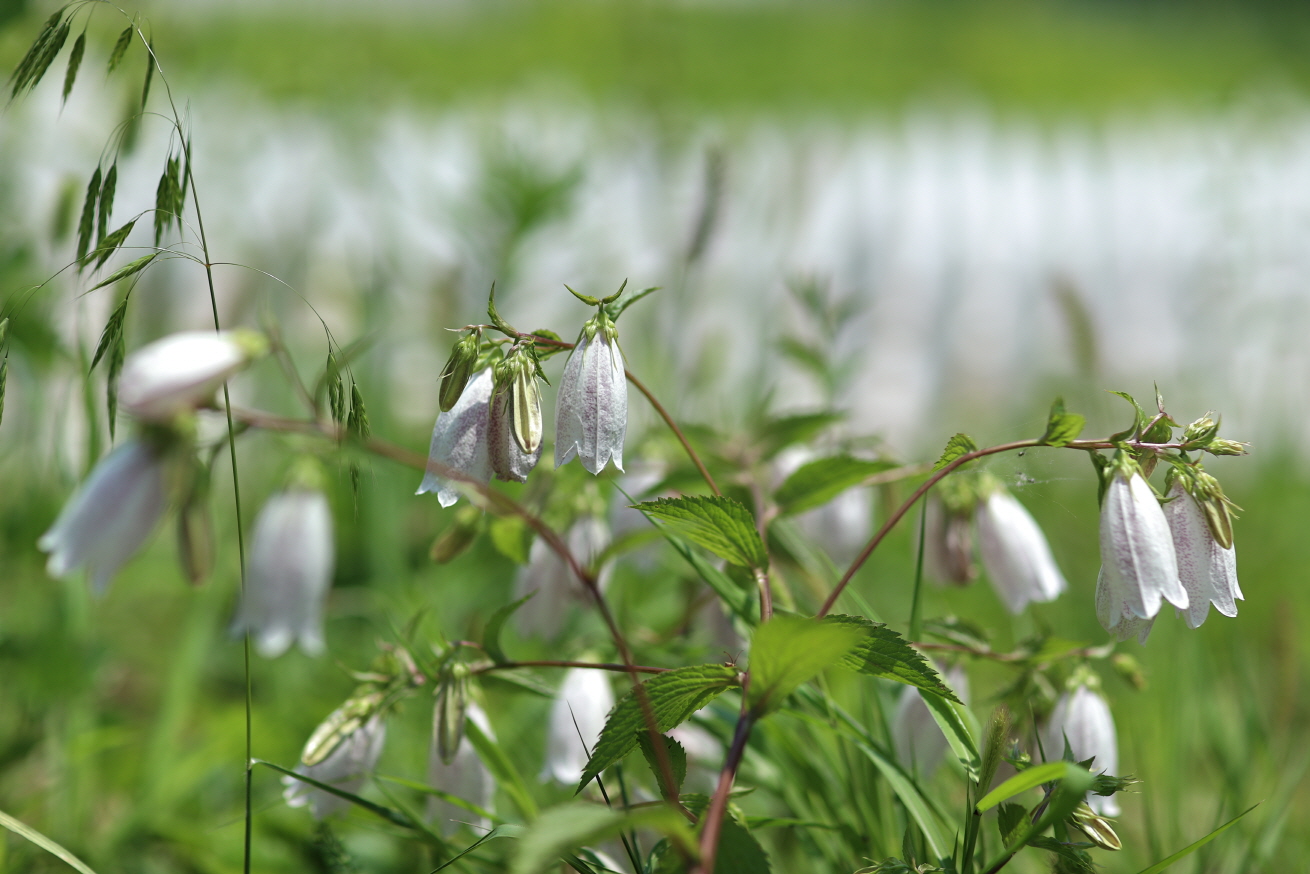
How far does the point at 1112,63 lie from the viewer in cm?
868

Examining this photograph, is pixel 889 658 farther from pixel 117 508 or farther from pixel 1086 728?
pixel 117 508

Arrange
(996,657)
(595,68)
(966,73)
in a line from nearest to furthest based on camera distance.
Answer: (996,657) → (595,68) → (966,73)

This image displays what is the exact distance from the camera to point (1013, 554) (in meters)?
1.23

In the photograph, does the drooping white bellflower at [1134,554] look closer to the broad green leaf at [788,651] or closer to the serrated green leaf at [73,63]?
the broad green leaf at [788,651]

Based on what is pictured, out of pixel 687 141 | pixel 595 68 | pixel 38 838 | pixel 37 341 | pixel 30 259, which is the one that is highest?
pixel 595 68

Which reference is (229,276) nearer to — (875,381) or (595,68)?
(875,381)

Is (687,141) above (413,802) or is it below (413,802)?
above

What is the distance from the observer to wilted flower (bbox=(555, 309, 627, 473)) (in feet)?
3.05

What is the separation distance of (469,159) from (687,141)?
0.96 metres

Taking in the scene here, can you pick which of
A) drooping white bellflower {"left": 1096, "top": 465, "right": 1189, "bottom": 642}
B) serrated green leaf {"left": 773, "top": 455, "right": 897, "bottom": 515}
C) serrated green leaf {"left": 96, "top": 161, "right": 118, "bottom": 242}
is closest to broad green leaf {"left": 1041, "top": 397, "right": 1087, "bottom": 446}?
drooping white bellflower {"left": 1096, "top": 465, "right": 1189, "bottom": 642}

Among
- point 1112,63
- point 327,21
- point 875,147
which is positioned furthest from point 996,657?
point 1112,63

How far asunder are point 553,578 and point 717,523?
1.64 ft

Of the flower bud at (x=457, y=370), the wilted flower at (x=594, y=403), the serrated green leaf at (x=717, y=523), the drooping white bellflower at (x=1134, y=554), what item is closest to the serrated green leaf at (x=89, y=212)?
the flower bud at (x=457, y=370)

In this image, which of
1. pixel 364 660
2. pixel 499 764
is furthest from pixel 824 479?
pixel 364 660
